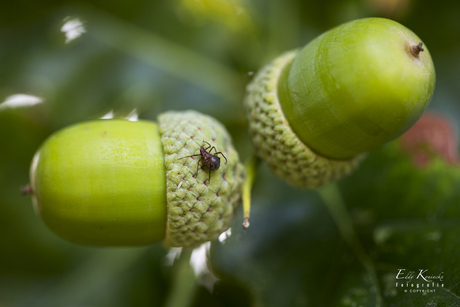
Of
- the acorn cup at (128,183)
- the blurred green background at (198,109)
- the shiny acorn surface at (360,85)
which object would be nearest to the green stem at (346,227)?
the blurred green background at (198,109)

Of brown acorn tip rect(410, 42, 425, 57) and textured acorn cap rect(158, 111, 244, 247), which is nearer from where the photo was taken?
brown acorn tip rect(410, 42, 425, 57)

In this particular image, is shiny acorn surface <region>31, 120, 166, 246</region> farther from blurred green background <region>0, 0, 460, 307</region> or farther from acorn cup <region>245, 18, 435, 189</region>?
blurred green background <region>0, 0, 460, 307</region>

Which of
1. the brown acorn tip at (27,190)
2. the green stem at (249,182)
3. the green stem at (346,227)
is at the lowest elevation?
the green stem at (346,227)

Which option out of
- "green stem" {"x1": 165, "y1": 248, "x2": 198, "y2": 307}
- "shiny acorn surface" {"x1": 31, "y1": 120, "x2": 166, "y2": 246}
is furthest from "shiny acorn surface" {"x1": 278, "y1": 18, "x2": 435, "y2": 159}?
"green stem" {"x1": 165, "y1": 248, "x2": 198, "y2": 307}

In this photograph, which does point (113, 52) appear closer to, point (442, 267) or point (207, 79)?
point (207, 79)

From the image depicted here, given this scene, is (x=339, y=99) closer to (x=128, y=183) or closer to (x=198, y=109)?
(x=128, y=183)

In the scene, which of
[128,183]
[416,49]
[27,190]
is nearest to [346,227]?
[416,49]

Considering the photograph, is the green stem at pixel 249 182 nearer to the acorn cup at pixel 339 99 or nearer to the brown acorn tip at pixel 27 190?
the acorn cup at pixel 339 99
